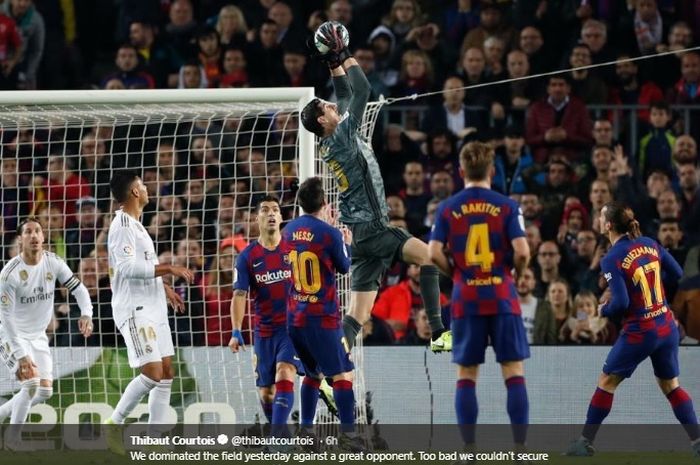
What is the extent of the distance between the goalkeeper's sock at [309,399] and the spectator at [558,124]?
19.7 ft

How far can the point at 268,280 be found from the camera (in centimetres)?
1196

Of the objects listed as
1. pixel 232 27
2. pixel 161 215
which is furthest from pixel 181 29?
pixel 161 215

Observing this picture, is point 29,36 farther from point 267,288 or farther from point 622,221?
point 622,221

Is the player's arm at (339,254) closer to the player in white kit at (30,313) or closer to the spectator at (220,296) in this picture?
the player in white kit at (30,313)

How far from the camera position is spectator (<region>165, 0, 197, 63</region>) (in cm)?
1777

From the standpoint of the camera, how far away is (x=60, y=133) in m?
16.5

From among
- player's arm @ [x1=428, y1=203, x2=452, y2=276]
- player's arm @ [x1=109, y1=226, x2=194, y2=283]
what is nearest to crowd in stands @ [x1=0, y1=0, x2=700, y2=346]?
player's arm @ [x1=109, y1=226, x2=194, y2=283]

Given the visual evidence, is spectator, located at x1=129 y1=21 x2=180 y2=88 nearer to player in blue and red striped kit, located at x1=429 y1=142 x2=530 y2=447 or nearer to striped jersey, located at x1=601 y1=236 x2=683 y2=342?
striped jersey, located at x1=601 y1=236 x2=683 y2=342

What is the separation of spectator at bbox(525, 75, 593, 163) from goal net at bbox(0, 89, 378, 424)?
106 inches

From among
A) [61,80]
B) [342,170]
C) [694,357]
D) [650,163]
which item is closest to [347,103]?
[342,170]

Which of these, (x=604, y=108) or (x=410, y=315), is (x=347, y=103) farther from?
(x=604, y=108)

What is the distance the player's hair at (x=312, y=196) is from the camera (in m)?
10.5

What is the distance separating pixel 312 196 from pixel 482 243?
183 cm

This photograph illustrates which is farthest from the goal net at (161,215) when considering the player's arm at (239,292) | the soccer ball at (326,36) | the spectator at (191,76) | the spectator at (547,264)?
the spectator at (547,264)
